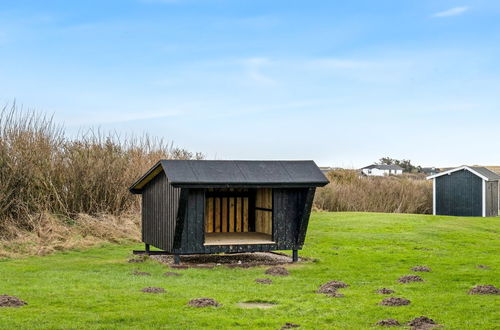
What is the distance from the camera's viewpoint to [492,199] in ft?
116

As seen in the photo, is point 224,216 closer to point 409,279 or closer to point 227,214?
point 227,214

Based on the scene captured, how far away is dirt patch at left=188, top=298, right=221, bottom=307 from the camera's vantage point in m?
9.51

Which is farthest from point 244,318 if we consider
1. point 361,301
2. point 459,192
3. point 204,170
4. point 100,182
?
point 459,192

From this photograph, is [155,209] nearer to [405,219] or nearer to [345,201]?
[405,219]

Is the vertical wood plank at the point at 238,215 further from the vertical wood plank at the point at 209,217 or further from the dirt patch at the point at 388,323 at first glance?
the dirt patch at the point at 388,323

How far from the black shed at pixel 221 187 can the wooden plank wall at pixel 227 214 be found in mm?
508

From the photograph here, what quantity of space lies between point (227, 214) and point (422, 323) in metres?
8.76

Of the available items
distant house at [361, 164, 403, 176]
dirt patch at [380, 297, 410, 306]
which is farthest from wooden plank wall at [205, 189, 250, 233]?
distant house at [361, 164, 403, 176]

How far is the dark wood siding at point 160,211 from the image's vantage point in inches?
541

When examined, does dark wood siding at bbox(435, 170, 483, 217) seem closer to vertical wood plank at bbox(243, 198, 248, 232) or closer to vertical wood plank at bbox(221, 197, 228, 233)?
vertical wood plank at bbox(243, 198, 248, 232)

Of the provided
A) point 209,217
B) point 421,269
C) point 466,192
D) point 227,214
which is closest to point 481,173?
point 466,192

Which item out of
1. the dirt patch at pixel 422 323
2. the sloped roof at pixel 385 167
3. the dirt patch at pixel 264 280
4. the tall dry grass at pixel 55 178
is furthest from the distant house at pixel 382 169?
the dirt patch at pixel 422 323

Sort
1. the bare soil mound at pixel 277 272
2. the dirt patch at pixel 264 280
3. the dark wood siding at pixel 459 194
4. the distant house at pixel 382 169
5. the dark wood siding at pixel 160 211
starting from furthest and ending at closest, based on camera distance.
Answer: the distant house at pixel 382 169 < the dark wood siding at pixel 459 194 < the dark wood siding at pixel 160 211 < the bare soil mound at pixel 277 272 < the dirt patch at pixel 264 280

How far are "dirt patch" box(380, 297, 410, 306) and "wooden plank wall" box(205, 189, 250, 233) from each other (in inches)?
287
